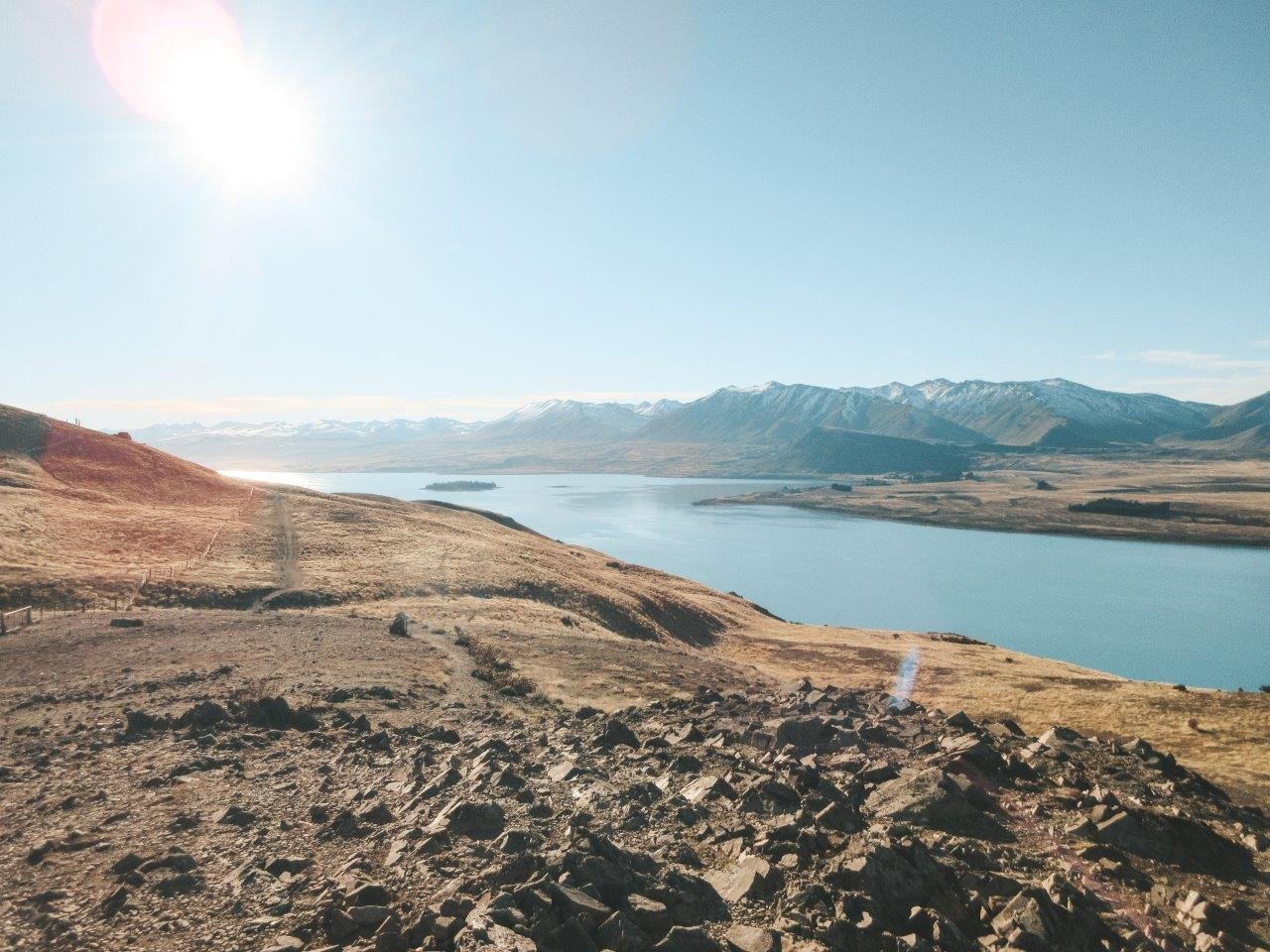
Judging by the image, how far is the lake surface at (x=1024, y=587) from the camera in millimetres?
88562

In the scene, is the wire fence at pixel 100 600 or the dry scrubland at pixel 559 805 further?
the wire fence at pixel 100 600

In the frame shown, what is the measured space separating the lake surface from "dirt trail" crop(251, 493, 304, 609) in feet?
234

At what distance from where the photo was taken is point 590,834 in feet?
43.7

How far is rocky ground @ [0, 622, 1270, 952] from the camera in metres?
11.4

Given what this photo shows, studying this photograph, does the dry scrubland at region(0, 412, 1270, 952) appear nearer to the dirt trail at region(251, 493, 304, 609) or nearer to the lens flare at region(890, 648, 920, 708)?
the lens flare at region(890, 648, 920, 708)

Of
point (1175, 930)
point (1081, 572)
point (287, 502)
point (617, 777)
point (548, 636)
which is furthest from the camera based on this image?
point (1081, 572)

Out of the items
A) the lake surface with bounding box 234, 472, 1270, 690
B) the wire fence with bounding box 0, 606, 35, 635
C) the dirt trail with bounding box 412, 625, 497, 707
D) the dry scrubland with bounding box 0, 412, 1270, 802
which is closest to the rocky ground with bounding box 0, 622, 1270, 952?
the dirt trail with bounding box 412, 625, 497, 707

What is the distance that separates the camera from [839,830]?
15.2 m

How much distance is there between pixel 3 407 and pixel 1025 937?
115 meters

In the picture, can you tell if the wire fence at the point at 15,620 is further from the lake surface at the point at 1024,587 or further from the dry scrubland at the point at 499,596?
the lake surface at the point at 1024,587

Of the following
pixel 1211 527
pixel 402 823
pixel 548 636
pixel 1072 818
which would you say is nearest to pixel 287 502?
pixel 548 636

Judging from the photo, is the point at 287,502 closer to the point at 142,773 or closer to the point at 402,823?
the point at 142,773

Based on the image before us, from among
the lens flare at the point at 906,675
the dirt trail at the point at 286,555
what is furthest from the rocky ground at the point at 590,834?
the dirt trail at the point at 286,555

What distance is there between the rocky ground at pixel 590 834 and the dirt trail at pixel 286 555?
2407cm
